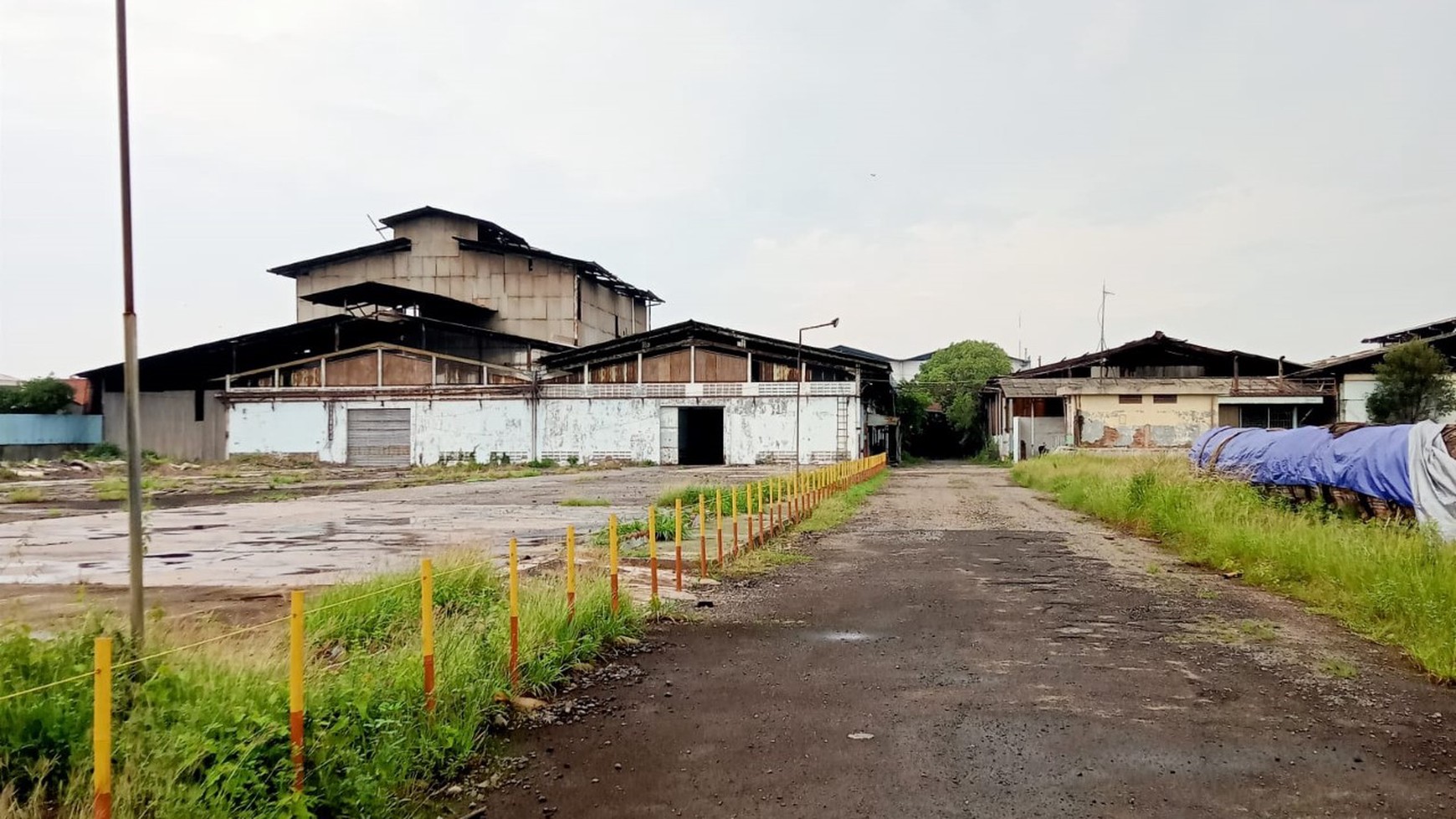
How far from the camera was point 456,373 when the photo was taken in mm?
39812

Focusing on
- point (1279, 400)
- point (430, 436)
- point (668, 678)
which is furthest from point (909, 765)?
point (1279, 400)

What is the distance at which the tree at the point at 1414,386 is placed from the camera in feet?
114

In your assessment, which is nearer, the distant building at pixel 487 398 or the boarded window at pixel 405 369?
the distant building at pixel 487 398

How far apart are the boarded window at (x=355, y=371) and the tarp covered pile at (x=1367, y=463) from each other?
3341 cm

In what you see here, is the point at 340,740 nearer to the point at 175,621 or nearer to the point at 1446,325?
the point at 175,621

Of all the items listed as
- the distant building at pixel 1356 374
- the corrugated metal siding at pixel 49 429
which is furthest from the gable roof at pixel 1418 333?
the corrugated metal siding at pixel 49 429

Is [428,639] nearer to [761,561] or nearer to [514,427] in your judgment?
[761,561]

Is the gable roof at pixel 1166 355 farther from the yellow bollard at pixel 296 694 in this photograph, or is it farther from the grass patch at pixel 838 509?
the yellow bollard at pixel 296 694

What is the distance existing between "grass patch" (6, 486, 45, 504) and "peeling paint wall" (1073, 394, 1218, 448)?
38.2m

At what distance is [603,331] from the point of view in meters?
54.3

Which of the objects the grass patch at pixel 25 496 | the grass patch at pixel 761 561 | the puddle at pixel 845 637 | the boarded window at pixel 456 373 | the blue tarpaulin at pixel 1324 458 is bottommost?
the puddle at pixel 845 637

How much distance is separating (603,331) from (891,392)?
681 inches

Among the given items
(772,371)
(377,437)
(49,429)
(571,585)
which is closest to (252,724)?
(571,585)

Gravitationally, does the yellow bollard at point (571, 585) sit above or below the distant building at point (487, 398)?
→ below
